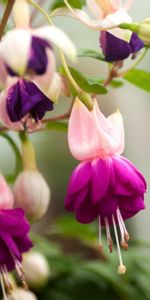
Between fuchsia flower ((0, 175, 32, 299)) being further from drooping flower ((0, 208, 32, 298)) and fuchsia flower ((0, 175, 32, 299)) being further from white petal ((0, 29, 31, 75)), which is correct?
white petal ((0, 29, 31, 75))

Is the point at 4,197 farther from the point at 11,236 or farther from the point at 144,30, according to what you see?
the point at 144,30

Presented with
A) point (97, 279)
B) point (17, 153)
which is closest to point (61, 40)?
point (17, 153)

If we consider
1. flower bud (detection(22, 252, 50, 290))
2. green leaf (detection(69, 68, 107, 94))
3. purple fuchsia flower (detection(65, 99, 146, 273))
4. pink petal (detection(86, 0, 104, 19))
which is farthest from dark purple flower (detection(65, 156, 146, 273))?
flower bud (detection(22, 252, 50, 290))

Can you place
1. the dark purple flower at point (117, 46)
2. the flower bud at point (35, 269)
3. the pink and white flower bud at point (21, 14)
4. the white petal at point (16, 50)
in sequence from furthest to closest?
the flower bud at point (35, 269) < the dark purple flower at point (117, 46) < the pink and white flower bud at point (21, 14) < the white petal at point (16, 50)

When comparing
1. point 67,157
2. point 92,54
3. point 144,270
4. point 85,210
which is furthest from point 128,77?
point 67,157

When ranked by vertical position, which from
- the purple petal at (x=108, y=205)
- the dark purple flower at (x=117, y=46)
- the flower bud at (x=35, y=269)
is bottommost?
the flower bud at (x=35, y=269)

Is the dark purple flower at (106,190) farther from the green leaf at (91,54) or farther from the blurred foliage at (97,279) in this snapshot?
the blurred foliage at (97,279)

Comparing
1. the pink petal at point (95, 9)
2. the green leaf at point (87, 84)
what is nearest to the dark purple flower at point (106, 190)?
the green leaf at point (87, 84)
